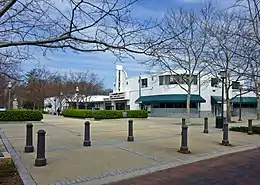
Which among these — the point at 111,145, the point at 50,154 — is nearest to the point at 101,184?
the point at 50,154

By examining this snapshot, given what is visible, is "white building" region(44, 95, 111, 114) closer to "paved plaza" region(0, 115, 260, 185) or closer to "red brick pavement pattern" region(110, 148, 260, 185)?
"paved plaza" region(0, 115, 260, 185)

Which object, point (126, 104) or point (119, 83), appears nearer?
point (126, 104)

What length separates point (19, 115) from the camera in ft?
79.7

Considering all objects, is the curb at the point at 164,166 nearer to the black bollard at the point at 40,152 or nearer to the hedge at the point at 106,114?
the black bollard at the point at 40,152

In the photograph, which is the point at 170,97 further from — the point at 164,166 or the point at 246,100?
the point at 164,166

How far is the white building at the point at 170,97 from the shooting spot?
1724 inches

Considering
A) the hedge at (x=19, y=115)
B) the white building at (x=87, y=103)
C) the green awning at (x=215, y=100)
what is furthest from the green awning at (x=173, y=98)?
the hedge at (x=19, y=115)

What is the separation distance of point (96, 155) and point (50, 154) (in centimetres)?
145

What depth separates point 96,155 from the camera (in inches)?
348

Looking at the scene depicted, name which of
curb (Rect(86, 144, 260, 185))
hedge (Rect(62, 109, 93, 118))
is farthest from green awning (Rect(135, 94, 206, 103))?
curb (Rect(86, 144, 260, 185))

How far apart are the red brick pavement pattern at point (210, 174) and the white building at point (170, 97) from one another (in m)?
31.8

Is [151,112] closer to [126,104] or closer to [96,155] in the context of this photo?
[126,104]

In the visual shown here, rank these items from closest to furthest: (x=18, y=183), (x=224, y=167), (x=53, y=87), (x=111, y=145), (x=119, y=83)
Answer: (x=18, y=183), (x=224, y=167), (x=111, y=145), (x=53, y=87), (x=119, y=83)

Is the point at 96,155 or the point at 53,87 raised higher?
the point at 53,87
